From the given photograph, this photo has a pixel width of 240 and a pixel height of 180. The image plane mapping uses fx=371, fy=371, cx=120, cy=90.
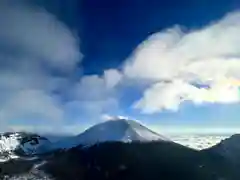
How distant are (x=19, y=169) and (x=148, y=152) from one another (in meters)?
36.4

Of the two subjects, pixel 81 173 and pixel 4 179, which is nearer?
pixel 4 179

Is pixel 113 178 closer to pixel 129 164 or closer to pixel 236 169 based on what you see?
pixel 129 164

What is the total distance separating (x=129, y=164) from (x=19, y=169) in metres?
30.3

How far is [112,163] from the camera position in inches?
3661

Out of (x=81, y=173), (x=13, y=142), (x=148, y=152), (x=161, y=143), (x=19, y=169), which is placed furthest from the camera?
(x=13, y=142)

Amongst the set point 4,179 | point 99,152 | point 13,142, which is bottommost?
point 4,179

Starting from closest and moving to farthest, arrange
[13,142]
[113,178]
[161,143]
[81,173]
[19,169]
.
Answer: [113,178] → [81,173] → [19,169] → [161,143] → [13,142]

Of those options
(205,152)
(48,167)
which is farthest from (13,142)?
(205,152)

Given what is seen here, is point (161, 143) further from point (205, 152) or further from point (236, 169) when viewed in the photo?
point (236, 169)

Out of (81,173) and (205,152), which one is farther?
(205,152)

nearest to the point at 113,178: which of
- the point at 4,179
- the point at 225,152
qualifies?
the point at 4,179

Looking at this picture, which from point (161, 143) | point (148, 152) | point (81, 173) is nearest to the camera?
point (81, 173)

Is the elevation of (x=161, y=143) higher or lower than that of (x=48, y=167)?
higher

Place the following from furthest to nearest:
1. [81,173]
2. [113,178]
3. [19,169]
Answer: [19,169] → [81,173] → [113,178]
